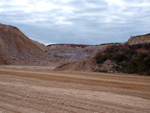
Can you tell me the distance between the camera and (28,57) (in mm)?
55938

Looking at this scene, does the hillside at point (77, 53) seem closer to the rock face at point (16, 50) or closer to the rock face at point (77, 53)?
the rock face at point (77, 53)

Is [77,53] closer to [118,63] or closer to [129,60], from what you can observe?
[118,63]

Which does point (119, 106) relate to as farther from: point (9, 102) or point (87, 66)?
point (87, 66)

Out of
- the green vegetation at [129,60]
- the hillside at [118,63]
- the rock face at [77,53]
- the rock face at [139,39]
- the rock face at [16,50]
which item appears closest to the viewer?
the green vegetation at [129,60]

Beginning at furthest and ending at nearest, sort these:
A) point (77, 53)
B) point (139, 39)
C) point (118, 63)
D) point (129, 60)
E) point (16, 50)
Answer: point (77, 53) < point (16, 50) < point (139, 39) < point (118, 63) < point (129, 60)

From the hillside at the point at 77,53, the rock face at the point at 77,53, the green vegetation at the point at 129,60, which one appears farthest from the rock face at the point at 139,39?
the green vegetation at the point at 129,60

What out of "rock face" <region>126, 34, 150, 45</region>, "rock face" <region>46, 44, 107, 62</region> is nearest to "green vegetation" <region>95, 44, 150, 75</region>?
"rock face" <region>46, 44, 107, 62</region>

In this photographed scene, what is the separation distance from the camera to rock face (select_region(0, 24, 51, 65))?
169ft

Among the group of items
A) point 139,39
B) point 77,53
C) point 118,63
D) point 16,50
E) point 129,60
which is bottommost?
point 118,63

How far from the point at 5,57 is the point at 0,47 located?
4776mm

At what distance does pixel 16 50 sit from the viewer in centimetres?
5756

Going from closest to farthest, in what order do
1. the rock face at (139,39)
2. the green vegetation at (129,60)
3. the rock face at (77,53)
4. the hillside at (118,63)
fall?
the green vegetation at (129,60)
the hillside at (118,63)
the rock face at (139,39)
the rock face at (77,53)

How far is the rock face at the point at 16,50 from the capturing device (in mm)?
51406

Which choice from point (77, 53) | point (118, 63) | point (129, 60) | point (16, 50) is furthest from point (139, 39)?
point (16, 50)
